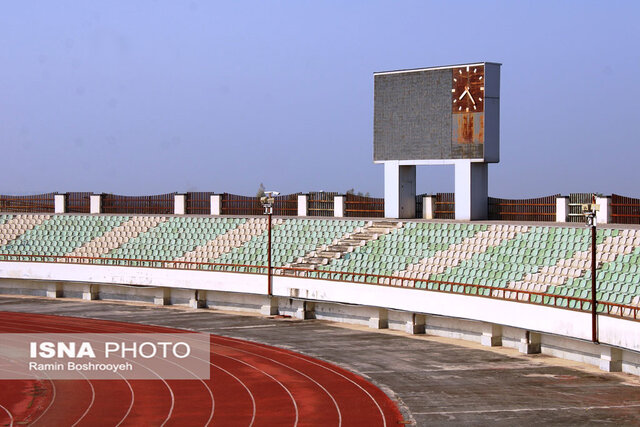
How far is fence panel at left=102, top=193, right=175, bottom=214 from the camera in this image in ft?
200

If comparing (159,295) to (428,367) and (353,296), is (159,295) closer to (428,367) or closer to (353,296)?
(353,296)

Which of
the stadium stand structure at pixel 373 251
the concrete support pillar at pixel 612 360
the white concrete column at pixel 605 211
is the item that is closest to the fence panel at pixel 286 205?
the stadium stand structure at pixel 373 251

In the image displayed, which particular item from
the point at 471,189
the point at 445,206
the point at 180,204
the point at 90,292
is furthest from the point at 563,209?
the point at 90,292

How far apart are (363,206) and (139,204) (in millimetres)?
15907

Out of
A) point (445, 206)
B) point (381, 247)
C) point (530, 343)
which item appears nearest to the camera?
point (530, 343)

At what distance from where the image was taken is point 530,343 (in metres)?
35.5

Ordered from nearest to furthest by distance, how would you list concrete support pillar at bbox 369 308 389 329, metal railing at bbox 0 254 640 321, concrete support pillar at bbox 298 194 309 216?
1. metal railing at bbox 0 254 640 321
2. concrete support pillar at bbox 369 308 389 329
3. concrete support pillar at bbox 298 194 309 216

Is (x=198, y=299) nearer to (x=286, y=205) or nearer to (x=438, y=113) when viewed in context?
(x=286, y=205)

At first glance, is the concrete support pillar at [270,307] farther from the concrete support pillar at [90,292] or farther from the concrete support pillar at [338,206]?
the concrete support pillar at [90,292]

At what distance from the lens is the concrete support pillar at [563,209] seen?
4419 cm

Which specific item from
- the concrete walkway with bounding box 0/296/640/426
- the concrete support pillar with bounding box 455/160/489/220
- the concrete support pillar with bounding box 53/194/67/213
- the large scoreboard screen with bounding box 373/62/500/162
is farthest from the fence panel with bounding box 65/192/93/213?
the concrete support pillar with bounding box 455/160/489/220

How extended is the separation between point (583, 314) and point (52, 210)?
4178 cm

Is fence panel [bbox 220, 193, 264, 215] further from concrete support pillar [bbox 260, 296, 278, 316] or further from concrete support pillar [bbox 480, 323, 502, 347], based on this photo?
concrete support pillar [bbox 480, 323, 502, 347]

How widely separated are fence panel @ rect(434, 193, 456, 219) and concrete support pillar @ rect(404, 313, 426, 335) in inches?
386
